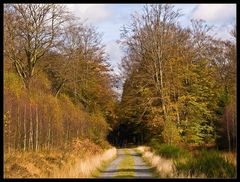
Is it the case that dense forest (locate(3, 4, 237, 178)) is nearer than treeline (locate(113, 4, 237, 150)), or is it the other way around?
dense forest (locate(3, 4, 237, 178))

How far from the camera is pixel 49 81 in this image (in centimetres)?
5256

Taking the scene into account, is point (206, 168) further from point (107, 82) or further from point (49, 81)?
point (107, 82)

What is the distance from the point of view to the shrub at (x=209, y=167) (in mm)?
19469

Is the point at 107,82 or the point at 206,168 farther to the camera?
the point at 107,82

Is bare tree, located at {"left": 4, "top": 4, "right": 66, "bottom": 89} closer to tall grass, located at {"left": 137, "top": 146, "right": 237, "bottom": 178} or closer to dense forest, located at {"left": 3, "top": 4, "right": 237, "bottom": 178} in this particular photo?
dense forest, located at {"left": 3, "top": 4, "right": 237, "bottom": 178}

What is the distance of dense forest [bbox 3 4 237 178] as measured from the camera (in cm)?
3338

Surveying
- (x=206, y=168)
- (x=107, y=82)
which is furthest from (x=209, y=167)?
(x=107, y=82)

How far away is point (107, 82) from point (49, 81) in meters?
15.2

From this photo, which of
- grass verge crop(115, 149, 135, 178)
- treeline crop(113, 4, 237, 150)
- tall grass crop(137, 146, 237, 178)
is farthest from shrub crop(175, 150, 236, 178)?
treeline crop(113, 4, 237, 150)

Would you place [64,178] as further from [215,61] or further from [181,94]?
[215,61]

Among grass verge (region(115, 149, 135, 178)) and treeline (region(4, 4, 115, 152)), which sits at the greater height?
treeline (region(4, 4, 115, 152))

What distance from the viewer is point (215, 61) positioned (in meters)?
61.8

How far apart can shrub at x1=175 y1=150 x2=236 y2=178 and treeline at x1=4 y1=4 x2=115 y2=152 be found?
8282 mm

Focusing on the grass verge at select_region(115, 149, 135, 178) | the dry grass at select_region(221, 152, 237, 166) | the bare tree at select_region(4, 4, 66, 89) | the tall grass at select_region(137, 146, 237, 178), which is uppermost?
the bare tree at select_region(4, 4, 66, 89)
